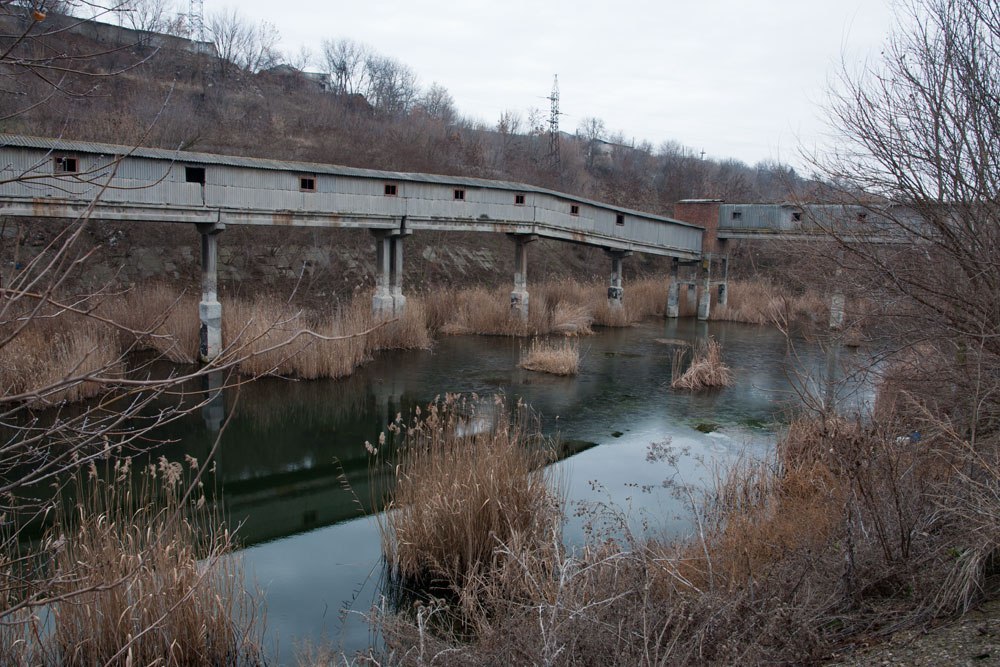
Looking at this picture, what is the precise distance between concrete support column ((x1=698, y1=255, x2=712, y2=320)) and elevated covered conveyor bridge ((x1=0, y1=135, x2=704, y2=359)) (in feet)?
6.34

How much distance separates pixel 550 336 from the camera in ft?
→ 68.7

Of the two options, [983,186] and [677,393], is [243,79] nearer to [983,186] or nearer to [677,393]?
[677,393]

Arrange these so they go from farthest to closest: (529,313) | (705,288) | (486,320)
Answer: (705,288) < (529,313) < (486,320)

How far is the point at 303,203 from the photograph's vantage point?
1670cm

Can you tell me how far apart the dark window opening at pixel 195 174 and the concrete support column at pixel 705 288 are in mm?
16958

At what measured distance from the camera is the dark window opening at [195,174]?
14914 millimetres

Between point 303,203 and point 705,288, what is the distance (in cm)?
1472

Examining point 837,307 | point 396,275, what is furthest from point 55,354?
point 837,307

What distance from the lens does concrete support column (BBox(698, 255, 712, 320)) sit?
26.1m

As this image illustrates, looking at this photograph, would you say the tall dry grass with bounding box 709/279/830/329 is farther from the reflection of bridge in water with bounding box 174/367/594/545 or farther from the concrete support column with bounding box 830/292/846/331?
the reflection of bridge in water with bounding box 174/367/594/545

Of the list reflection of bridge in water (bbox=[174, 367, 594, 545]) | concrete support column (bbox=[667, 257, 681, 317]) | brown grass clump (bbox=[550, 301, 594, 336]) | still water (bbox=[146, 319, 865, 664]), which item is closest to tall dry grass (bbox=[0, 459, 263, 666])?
still water (bbox=[146, 319, 865, 664])

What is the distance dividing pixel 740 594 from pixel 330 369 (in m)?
11.6

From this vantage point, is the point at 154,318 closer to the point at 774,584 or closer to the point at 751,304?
the point at 774,584

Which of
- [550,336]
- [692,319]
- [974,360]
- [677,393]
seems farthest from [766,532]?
[692,319]
